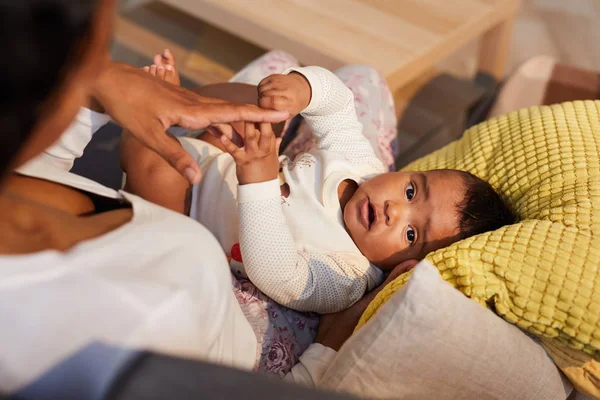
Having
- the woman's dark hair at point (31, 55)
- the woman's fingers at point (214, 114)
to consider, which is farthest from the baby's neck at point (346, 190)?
the woman's dark hair at point (31, 55)

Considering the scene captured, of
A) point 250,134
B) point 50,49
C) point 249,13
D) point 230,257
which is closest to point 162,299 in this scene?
point 50,49

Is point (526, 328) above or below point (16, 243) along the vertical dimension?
below

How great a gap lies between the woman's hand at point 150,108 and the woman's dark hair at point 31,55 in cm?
34

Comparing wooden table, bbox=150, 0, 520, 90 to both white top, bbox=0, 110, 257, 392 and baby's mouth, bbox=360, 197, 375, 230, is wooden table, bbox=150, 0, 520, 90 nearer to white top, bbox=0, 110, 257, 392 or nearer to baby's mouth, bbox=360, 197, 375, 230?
baby's mouth, bbox=360, 197, 375, 230

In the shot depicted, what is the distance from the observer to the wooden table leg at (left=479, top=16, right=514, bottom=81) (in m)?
1.85

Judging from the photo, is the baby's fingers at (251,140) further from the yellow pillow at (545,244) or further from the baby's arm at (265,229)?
the yellow pillow at (545,244)

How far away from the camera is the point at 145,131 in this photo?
0.73 m

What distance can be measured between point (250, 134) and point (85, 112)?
0.25m

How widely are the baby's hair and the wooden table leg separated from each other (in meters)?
0.98

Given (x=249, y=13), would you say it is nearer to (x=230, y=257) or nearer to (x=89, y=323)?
(x=230, y=257)

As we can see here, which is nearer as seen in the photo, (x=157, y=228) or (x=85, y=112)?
(x=157, y=228)

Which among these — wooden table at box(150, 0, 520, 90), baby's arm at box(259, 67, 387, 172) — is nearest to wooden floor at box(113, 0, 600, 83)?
wooden table at box(150, 0, 520, 90)

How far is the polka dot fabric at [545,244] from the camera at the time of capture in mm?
786

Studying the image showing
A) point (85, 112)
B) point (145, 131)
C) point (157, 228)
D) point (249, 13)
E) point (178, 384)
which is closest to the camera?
point (178, 384)
